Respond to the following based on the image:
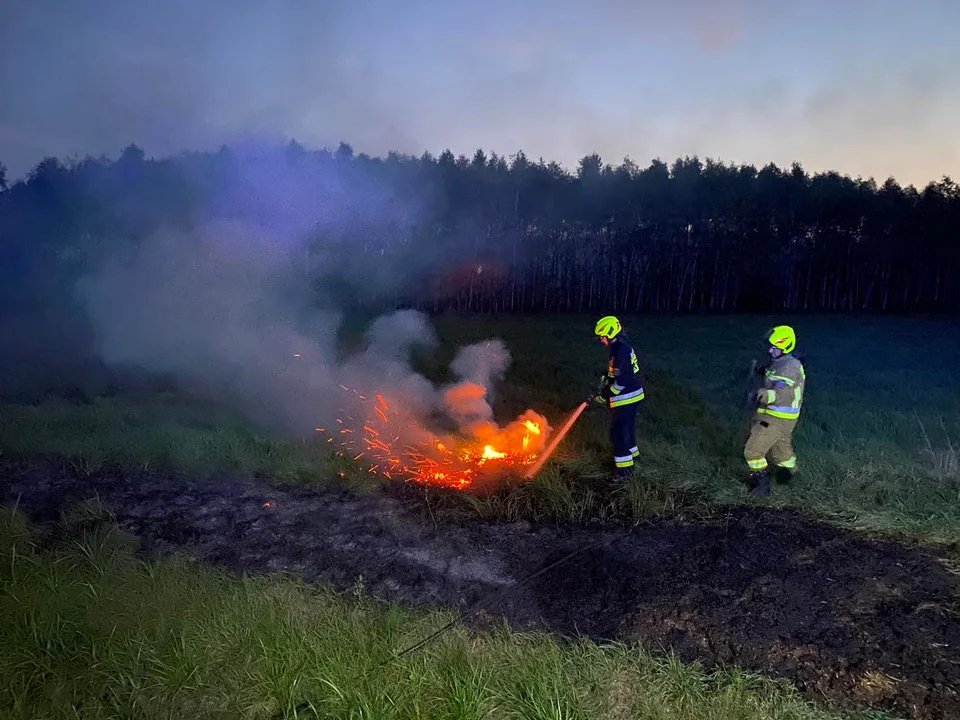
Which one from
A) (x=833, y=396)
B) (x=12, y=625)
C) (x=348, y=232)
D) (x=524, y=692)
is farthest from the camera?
(x=348, y=232)

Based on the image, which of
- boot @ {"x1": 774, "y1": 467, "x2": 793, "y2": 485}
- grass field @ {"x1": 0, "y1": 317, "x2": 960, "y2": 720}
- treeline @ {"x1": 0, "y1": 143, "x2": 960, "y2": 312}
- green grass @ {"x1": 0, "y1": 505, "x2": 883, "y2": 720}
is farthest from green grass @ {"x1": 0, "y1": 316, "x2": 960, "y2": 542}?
treeline @ {"x1": 0, "y1": 143, "x2": 960, "y2": 312}

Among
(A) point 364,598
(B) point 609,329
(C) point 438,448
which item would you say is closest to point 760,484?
(B) point 609,329

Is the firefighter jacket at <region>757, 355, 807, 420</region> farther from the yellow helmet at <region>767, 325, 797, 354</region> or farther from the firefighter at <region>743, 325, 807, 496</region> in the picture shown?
the yellow helmet at <region>767, 325, 797, 354</region>

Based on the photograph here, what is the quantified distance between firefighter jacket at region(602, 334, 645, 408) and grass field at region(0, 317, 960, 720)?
35.5 inches

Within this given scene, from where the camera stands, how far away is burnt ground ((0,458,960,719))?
415cm

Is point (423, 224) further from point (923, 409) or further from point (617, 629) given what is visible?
point (617, 629)

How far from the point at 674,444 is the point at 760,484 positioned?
1.98 metres

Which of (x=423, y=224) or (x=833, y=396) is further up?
(x=423, y=224)

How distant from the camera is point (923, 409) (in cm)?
1115

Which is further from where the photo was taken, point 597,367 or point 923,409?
point 597,367

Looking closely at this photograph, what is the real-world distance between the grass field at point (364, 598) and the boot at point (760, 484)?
0.49 ft

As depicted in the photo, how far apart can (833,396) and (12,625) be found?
509 inches

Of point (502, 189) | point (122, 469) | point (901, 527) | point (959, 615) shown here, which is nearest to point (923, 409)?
point (901, 527)

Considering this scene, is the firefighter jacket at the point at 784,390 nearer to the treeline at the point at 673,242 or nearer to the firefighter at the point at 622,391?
the firefighter at the point at 622,391
